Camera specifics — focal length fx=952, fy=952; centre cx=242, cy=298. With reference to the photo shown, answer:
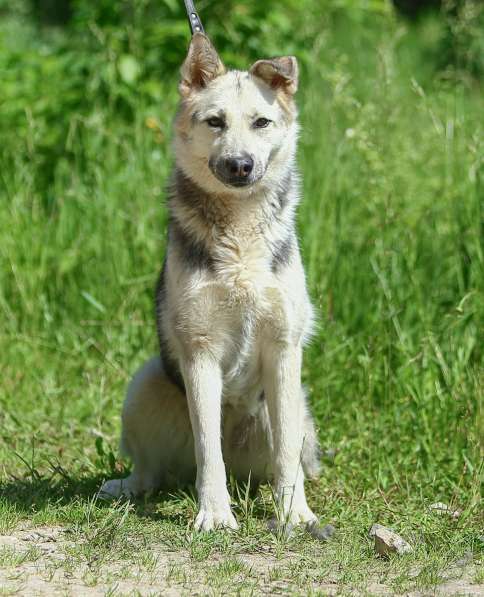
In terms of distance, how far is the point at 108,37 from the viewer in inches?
235

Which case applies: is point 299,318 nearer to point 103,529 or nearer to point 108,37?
point 103,529

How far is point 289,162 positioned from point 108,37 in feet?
8.80

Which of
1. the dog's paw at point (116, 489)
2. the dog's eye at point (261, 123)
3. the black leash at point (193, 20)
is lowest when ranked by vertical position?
the dog's paw at point (116, 489)

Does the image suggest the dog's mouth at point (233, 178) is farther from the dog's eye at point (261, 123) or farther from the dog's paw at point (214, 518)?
the dog's paw at point (214, 518)

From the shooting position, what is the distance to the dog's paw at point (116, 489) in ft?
12.8

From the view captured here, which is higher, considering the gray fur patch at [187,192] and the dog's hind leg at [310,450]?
the gray fur patch at [187,192]

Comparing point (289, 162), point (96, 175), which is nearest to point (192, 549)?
point (289, 162)

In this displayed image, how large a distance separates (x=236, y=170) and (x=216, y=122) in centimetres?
25

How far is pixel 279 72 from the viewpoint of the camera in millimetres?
3674

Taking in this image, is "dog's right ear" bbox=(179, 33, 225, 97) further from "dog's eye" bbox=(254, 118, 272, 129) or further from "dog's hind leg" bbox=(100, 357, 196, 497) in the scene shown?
"dog's hind leg" bbox=(100, 357, 196, 497)

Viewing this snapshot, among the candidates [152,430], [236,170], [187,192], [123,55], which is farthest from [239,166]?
[123,55]

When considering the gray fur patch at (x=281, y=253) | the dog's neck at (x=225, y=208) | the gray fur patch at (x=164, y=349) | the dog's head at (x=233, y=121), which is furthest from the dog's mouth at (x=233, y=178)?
the gray fur patch at (x=164, y=349)

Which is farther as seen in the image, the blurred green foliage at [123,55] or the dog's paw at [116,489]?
the blurred green foliage at [123,55]

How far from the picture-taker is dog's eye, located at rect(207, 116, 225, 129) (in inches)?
140
